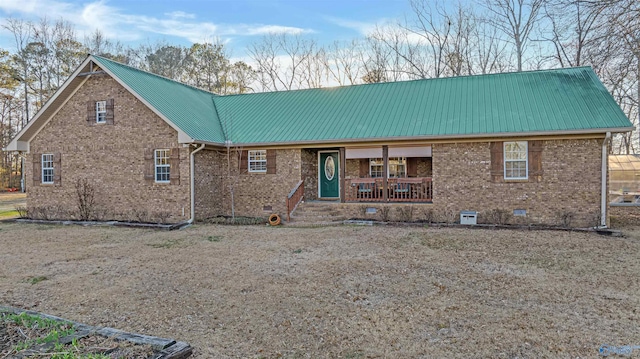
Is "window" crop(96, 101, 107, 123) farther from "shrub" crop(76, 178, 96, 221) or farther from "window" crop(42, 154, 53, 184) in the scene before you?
"window" crop(42, 154, 53, 184)

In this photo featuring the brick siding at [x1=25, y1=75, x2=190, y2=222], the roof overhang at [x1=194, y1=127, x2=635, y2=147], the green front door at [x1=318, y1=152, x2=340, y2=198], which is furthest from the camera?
the green front door at [x1=318, y1=152, x2=340, y2=198]

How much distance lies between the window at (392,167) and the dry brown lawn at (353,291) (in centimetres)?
573

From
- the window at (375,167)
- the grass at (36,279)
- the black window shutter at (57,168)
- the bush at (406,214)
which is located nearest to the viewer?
the grass at (36,279)

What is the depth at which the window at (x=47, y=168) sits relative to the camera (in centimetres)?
1686

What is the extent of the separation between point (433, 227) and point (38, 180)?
1550cm

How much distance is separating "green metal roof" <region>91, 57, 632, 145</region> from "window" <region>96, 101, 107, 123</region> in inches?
58.4

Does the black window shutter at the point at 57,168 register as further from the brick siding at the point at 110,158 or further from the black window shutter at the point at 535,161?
the black window shutter at the point at 535,161

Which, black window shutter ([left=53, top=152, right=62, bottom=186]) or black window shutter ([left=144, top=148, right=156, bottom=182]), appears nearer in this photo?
black window shutter ([left=144, top=148, right=156, bottom=182])

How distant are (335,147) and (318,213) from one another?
8.88ft

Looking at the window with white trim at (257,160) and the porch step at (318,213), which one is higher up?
the window with white trim at (257,160)

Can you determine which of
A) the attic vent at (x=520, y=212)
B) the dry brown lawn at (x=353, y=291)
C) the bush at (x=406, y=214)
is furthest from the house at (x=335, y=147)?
the dry brown lawn at (x=353, y=291)

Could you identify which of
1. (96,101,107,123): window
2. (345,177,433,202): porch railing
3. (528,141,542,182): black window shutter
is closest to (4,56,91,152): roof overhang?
(96,101,107,123): window

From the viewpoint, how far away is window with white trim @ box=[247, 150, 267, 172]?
1608 cm

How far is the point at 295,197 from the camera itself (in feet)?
49.6
